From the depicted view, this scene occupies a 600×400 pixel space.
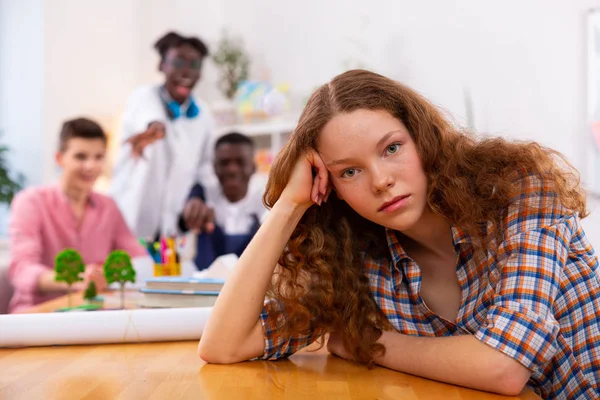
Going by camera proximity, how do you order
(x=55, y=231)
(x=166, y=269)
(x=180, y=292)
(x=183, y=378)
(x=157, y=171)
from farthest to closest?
(x=157, y=171) < (x=55, y=231) < (x=166, y=269) < (x=180, y=292) < (x=183, y=378)

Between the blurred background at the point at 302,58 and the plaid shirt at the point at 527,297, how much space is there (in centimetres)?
287

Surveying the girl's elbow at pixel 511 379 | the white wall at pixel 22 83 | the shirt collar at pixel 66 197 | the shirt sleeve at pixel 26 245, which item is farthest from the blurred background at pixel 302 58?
the girl's elbow at pixel 511 379

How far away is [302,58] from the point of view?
191 inches

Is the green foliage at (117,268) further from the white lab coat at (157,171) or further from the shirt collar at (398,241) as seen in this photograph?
the white lab coat at (157,171)

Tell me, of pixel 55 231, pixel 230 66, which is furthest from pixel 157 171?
pixel 55 231

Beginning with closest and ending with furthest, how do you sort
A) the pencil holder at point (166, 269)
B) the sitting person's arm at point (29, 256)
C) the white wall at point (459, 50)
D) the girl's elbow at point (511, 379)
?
the girl's elbow at point (511, 379)
the pencil holder at point (166, 269)
the sitting person's arm at point (29, 256)
the white wall at point (459, 50)

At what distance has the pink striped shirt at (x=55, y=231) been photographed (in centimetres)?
292

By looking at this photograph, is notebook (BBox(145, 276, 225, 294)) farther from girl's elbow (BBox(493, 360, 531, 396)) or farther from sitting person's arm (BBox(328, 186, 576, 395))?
girl's elbow (BBox(493, 360, 531, 396))

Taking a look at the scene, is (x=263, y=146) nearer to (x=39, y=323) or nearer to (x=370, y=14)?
(x=370, y=14)

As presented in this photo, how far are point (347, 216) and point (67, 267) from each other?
2.66 ft

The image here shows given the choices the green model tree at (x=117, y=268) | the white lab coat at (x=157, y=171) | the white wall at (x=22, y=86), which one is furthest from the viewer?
the white wall at (x=22, y=86)

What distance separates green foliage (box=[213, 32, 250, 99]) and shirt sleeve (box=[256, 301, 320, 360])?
148 inches

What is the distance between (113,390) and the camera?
3.21 ft

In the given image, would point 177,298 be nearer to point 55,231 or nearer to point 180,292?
point 180,292
